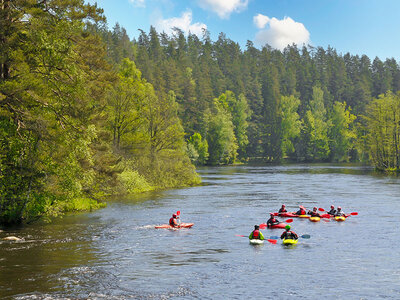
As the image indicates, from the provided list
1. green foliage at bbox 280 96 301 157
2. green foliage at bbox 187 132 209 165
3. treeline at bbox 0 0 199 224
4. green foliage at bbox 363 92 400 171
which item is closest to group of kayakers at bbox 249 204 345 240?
treeline at bbox 0 0 199 224

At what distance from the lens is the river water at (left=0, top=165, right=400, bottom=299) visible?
57.7ft

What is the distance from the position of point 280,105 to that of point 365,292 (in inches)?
5399

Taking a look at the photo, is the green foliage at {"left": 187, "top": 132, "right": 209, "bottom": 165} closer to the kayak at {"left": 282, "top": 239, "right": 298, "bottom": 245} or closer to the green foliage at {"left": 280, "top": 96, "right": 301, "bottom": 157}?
the green foliage at {"left": 280, "top": 96, "right": 301, "bottom": 157}

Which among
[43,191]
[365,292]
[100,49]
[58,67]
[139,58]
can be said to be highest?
[139,58]

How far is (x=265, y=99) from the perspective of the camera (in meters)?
159

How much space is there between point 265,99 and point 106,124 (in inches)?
4570

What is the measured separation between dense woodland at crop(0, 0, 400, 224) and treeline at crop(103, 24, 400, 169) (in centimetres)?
48

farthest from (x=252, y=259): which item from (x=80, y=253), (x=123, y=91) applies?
(x=123, y=91)

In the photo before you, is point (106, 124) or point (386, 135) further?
point (386, 135)

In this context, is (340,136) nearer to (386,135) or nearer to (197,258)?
(386,135)

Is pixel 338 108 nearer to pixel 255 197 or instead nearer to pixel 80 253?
pixel 255 197

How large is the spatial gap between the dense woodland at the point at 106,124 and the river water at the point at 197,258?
3226 millimetres

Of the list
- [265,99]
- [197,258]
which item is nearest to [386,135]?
[197,258]

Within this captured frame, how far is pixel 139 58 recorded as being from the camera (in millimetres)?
136625
